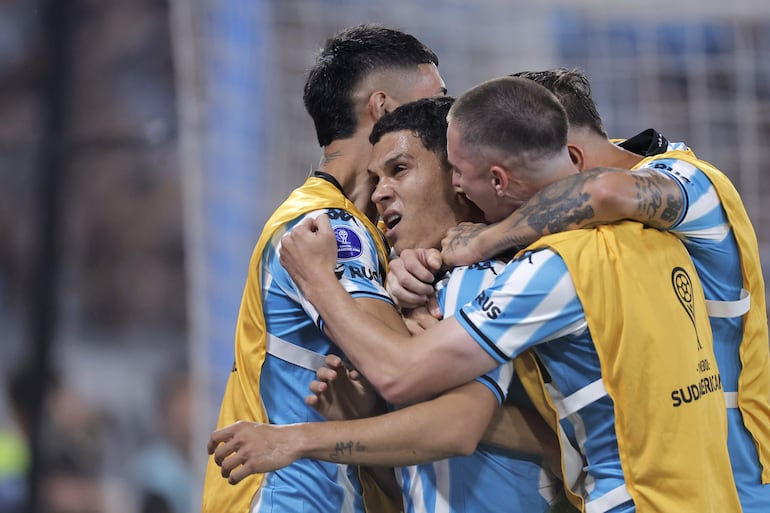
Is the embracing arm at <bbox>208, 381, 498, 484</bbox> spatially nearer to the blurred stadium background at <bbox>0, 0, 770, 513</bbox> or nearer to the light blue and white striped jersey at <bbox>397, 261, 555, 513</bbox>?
the light blue and white striped jersey at <bbox>397, 261, 555, 513</bbox>

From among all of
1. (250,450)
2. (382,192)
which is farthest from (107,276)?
(250,450)

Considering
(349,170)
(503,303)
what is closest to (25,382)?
(349,170)

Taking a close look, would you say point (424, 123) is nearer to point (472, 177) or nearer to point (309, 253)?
point (472, 177)

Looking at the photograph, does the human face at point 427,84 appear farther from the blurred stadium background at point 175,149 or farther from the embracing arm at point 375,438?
the blurred stadium background at point 175,149

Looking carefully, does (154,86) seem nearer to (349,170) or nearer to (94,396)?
(94,396)

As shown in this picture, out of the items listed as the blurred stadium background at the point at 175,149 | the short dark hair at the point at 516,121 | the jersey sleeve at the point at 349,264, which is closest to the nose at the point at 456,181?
the short dark hair at the point at 516,121

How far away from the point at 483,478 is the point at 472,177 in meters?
0.79

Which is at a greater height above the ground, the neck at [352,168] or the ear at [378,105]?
the ear at [378,105]

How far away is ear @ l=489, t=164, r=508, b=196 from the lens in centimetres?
245

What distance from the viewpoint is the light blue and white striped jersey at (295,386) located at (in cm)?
271

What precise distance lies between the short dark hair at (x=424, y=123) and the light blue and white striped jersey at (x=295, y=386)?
1.01 ft

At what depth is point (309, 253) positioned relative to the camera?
2529 millimetres

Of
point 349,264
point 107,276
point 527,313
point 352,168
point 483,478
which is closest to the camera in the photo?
point 527,313

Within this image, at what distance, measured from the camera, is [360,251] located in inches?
104
